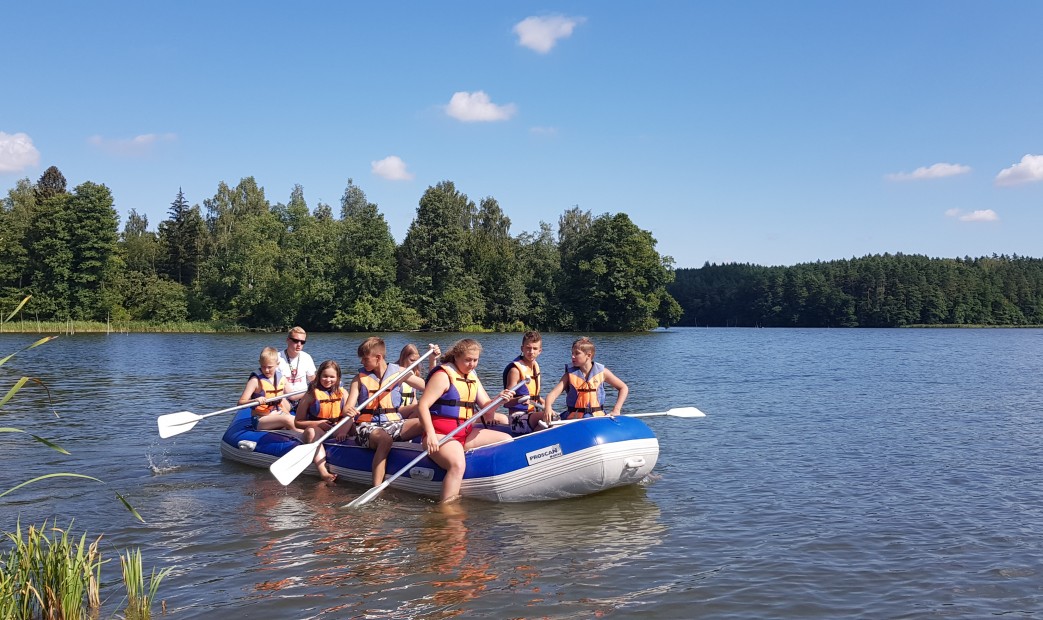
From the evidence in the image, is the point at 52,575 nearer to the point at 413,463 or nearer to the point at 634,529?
the point at 413,463

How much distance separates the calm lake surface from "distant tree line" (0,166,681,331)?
40.3 metres

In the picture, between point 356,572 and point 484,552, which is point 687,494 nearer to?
point 484,552

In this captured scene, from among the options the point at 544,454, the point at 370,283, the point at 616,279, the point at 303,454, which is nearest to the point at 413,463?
the point at 544,454

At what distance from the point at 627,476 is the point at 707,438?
424cm

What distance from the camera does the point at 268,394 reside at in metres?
9.18

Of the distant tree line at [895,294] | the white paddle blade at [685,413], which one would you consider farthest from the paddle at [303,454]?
the distant tree line at [895,294]

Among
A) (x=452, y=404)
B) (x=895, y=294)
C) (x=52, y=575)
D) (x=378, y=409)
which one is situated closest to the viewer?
(x=52, y=575)

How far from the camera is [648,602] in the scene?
487cm

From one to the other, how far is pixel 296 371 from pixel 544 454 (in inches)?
149

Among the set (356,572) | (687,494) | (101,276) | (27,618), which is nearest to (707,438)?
(687,494)

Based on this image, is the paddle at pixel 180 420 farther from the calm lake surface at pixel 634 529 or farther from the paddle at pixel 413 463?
the paddle at pixel 413 463

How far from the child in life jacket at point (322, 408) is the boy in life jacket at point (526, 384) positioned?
5.70 ft

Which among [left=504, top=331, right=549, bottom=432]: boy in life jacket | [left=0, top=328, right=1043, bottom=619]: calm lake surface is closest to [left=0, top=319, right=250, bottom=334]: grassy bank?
[left=0, top=328, right=1043, bottom=619]: calm lake surface

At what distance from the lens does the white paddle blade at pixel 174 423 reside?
9.17m
